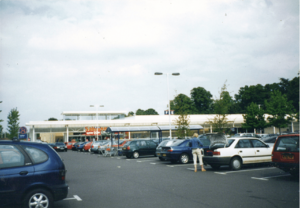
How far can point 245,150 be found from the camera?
13.0m

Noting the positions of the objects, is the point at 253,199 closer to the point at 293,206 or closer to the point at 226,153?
the point at 293,206

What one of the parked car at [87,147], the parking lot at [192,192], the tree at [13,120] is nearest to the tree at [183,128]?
the parking lot at [192,192]

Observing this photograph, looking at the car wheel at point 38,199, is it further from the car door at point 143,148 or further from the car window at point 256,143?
the car door at point 143,148

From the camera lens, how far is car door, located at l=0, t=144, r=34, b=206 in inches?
215

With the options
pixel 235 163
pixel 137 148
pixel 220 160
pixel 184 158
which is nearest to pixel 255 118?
pixel 137 148

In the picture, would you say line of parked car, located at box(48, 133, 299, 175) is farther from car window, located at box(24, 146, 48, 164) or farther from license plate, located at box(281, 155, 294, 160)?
car window, located at box(24, 146, 48, 164)

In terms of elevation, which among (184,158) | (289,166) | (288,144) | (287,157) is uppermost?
(288,144)

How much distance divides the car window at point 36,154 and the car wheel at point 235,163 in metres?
9.04

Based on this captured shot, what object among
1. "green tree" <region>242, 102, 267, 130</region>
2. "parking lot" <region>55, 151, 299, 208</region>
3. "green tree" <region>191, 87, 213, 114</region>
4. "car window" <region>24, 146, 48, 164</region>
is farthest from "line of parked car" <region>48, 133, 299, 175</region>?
"green tree" <region>191, 87, 213, 114</region>

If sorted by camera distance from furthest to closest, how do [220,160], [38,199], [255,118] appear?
1. [255,118]
2. [220,160]
3. [38,199]

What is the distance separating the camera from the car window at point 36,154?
5925 mm

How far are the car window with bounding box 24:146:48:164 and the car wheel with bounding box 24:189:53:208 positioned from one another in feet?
2.05

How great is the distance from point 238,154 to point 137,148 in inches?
439

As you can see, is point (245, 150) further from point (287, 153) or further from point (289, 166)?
point (289, 166)
